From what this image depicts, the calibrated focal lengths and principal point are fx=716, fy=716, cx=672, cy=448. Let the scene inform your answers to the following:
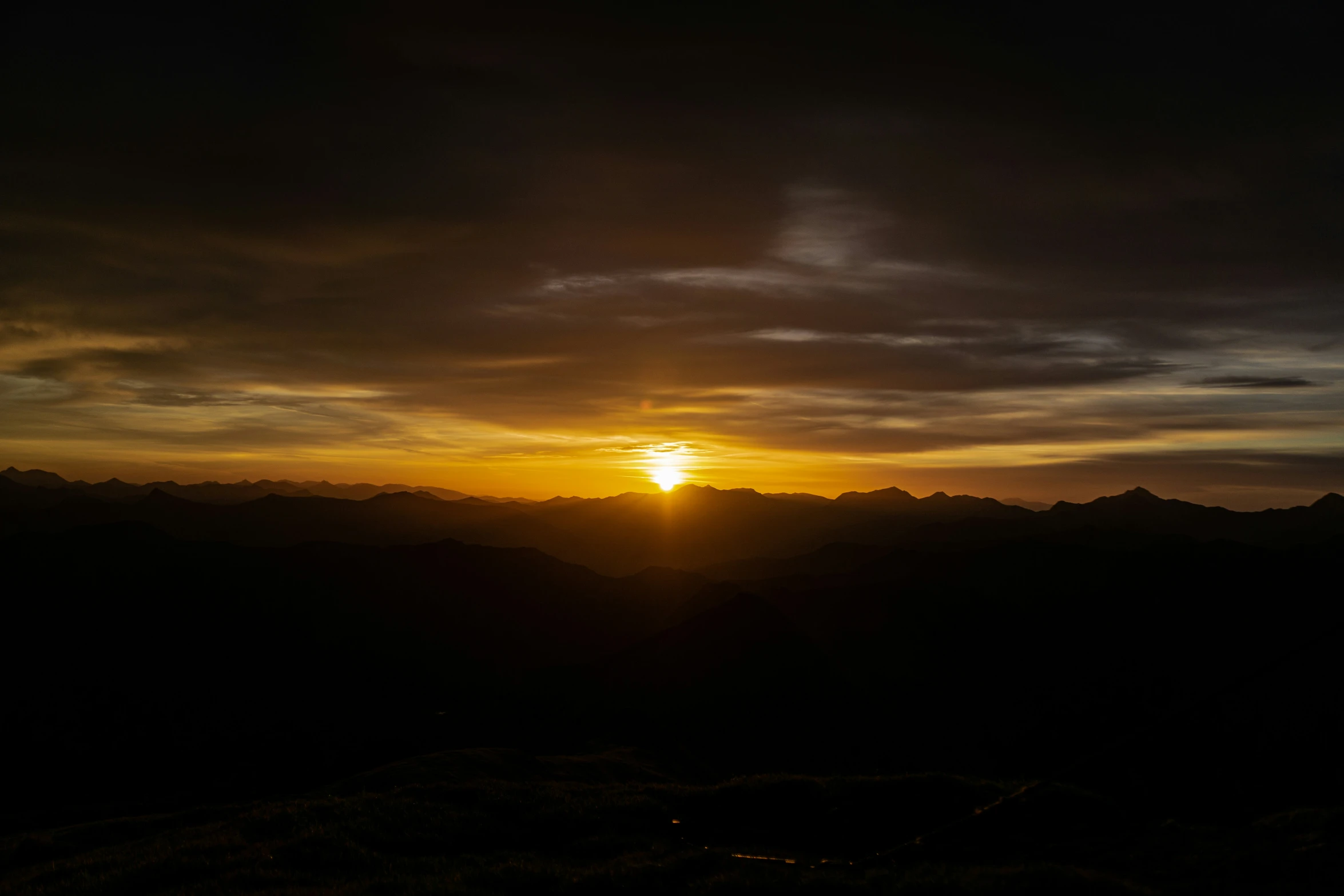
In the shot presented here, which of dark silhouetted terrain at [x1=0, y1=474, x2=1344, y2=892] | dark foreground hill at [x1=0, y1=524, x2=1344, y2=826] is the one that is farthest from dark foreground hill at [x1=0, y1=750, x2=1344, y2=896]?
dark foreground hill at [x1=0, y1=524, x2=1344, y2=826]

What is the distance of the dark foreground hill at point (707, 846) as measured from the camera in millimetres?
15523

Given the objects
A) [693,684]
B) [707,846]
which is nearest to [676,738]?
[693,684]

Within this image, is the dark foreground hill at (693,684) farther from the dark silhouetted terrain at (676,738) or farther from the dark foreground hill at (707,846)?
the dark foreground hill at (707,846)

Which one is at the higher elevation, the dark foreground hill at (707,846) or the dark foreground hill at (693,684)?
the dark foreground hill at (707,846)

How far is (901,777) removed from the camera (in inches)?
1096

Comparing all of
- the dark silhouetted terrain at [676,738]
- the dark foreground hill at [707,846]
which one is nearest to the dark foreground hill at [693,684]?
the dark silhouetted terrain at [676,738]

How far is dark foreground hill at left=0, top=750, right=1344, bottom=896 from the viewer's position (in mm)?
15523

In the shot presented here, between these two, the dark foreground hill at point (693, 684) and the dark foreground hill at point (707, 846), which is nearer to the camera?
the dark foreground hill at point (707, 846)

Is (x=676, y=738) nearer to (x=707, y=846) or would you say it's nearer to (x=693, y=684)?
(x=693, y=684)

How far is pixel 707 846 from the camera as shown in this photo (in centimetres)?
2084

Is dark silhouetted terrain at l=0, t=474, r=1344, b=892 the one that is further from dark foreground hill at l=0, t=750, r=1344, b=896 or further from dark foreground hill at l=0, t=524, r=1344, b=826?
dark foreground hill at l=0, t=524, r=1344, b=826

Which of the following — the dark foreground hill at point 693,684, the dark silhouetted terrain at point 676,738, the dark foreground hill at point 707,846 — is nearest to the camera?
Answer: the dark foreground hill at point 707,846

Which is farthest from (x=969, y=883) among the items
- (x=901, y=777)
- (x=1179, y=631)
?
(x=1179, y=631)

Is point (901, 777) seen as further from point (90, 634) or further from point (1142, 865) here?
point (90, 634)
